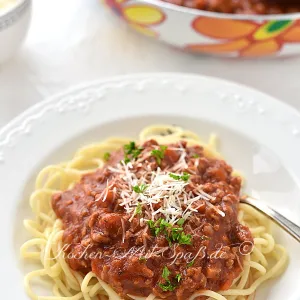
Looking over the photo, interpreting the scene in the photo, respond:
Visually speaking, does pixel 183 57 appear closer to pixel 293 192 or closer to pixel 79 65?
pixel 79 65

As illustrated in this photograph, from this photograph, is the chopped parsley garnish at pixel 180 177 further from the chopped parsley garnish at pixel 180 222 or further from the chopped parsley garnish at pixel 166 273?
the chopped parsley garnish at pixel 166 273

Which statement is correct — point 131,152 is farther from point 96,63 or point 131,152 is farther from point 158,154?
point 96,63

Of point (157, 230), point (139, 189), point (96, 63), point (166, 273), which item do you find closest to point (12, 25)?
point (96, 63)

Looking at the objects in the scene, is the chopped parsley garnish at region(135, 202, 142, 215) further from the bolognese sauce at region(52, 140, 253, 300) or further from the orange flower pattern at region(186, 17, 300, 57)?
the orange flower pattern at region(186, 17, 300, 57)

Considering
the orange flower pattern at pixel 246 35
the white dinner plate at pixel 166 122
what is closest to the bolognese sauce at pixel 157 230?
the white dinner plate at pixel 166 122

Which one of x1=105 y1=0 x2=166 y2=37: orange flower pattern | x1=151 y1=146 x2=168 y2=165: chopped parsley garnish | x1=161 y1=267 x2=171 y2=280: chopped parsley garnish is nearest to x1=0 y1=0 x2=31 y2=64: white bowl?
x1=105 y1=0 x2=166 y2=37: orange flower pattern

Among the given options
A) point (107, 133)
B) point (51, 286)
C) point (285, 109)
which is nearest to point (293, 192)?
point (285, 109)
